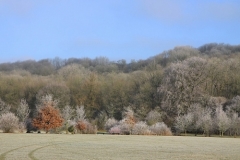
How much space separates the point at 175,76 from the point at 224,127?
20.3 m

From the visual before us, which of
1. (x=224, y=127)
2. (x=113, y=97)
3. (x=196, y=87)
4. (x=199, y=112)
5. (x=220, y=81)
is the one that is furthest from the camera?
(x=113, y=97)

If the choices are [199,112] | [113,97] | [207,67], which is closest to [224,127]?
[199,112]

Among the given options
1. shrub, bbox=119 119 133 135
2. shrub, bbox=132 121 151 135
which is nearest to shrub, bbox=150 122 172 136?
shrub, bbox=132 121 151 135

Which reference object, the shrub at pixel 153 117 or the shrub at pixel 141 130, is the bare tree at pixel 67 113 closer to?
the shrub at pixel 153 117

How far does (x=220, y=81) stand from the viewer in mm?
93375

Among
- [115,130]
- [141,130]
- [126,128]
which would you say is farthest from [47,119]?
[141,130]

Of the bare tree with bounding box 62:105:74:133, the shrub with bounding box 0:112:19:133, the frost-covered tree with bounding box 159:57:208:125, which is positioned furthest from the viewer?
the bare tree with bounding box 62:105:74:133

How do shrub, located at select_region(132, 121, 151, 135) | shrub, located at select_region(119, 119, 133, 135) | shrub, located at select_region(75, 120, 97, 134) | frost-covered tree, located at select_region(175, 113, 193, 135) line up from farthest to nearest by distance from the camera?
frost-covered tree, located at select_region(175, 113, 193, 135), shrub, located at select_region(119, 119, 133, 135), shrub, located at select_region(75, 120, 97, 134), shrub, located at select_region(132, 121, 151, 135)

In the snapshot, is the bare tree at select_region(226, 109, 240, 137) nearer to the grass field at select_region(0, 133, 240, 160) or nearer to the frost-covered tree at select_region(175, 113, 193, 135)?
the frost-covered tree at select_region(175, 113, 193, 135)

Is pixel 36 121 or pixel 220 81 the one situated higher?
pixel 220 81

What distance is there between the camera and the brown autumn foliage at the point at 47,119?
7172 centimetres

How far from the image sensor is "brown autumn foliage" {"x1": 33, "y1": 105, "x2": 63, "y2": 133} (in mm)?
71725

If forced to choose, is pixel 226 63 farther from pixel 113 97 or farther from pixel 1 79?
pixel 1 79

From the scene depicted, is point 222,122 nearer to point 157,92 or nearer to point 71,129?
point 157,92
